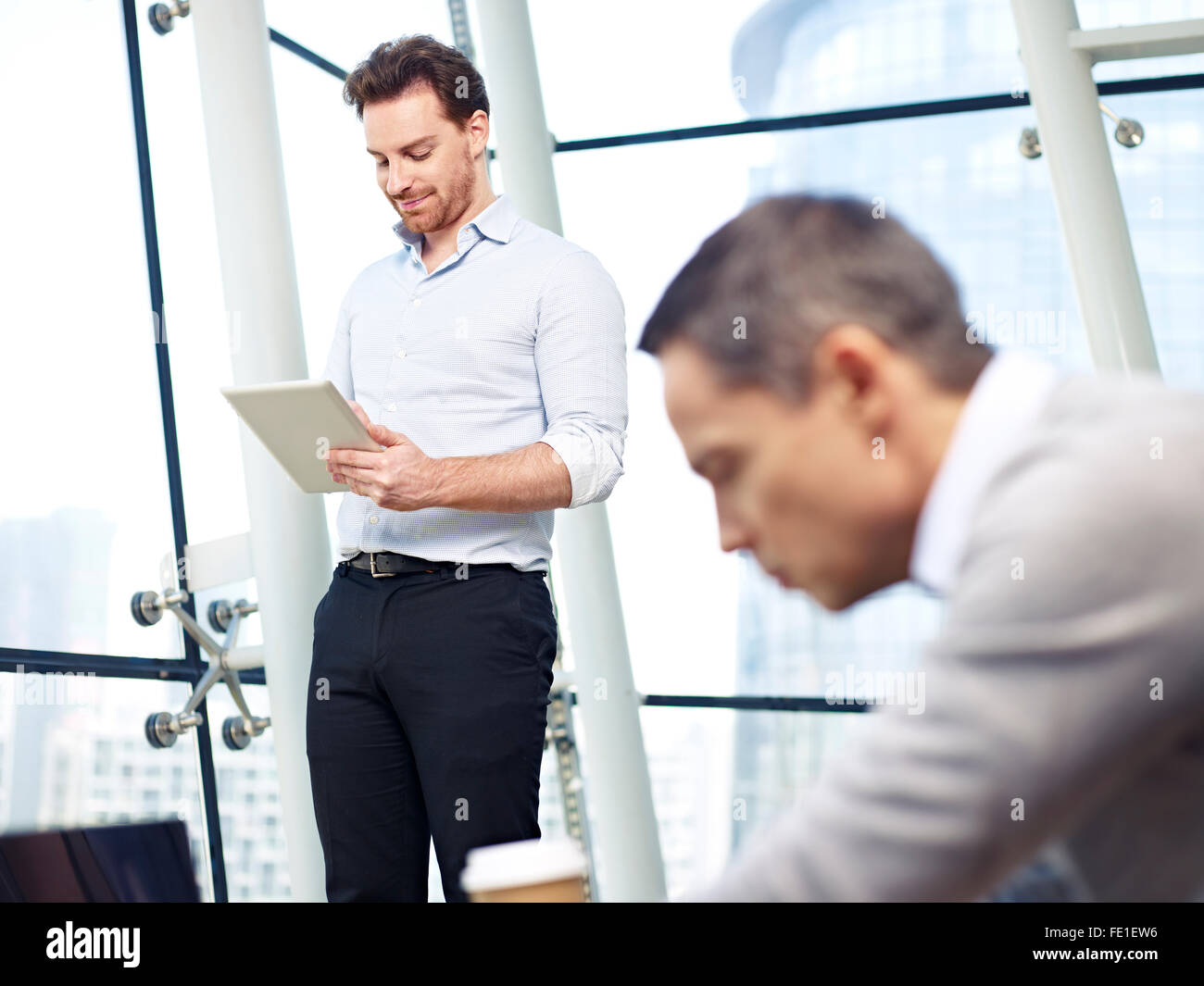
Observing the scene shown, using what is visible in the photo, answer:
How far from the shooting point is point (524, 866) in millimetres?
902

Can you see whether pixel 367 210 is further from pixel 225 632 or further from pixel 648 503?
pixel 225 632

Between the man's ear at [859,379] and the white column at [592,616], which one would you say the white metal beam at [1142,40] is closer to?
the white column at [592,616]

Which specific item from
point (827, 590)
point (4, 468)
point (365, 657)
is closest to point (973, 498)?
point (827, 590)

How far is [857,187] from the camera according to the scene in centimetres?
348

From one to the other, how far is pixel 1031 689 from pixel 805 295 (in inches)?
12.2

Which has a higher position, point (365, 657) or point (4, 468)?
point (4, 468)

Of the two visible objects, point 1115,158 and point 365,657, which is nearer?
point 365,657

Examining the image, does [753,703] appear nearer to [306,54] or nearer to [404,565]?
[404,565]

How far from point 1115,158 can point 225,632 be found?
262 cm

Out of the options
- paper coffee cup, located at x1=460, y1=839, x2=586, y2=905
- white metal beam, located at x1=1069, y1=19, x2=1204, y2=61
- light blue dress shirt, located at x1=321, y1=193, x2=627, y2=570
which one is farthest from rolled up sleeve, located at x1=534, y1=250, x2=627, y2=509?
white metal beam, located at x1=1069, y1=19, x2=1204, y2=61

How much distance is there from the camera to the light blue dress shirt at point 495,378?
203 centimetres

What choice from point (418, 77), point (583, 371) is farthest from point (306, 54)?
point (583, 371)
